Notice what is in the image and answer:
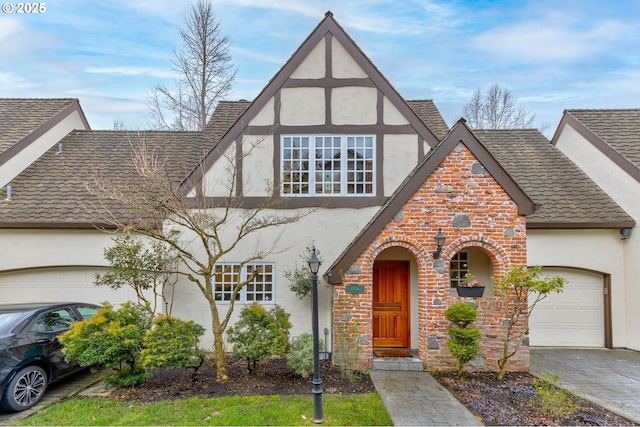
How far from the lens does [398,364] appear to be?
7.87 meters

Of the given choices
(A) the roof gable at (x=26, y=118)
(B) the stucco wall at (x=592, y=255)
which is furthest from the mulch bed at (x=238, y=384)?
(A) the roof gable at (x=26, y=118)

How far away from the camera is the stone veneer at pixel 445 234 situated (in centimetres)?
785

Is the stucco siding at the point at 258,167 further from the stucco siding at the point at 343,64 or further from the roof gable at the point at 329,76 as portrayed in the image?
the stucco siding at the point at 343,64

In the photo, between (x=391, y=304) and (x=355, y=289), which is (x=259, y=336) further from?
(x=391, y=304)

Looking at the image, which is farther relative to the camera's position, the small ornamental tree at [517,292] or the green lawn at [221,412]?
the small ornamental tree at [517,292]

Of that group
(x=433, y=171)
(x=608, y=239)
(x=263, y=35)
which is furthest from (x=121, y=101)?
(x=608, y=239)

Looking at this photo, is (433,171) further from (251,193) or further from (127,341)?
(127,341)

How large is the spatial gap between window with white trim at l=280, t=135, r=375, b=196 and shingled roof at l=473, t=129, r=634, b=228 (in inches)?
168

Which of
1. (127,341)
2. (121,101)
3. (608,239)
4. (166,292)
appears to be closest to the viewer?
(127,341)

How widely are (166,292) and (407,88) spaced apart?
18.0 meters

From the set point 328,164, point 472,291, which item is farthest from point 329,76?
point 472,291

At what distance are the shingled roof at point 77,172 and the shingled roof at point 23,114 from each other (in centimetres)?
86

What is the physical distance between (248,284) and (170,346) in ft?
9.45

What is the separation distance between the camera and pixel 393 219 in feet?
26.1
